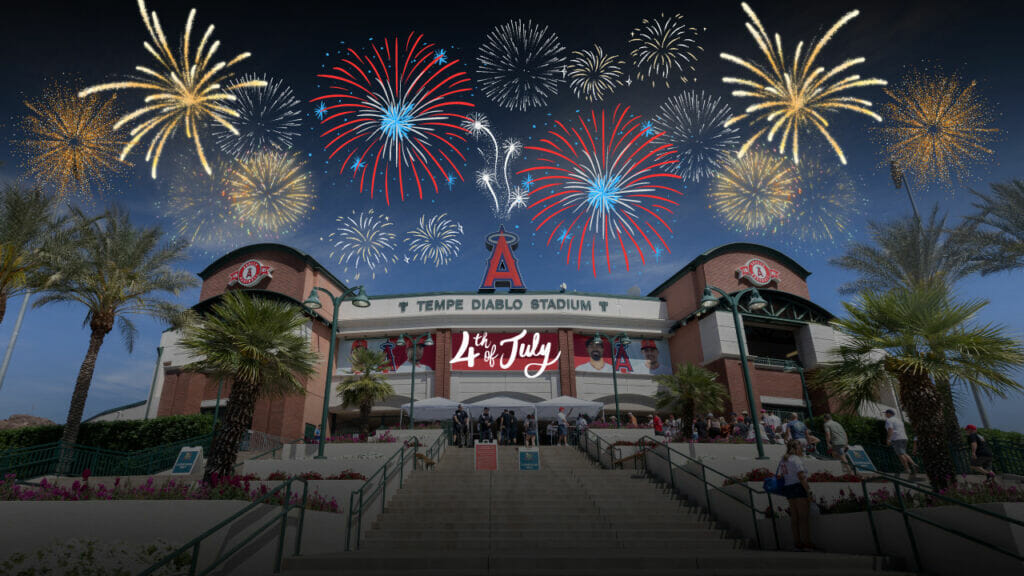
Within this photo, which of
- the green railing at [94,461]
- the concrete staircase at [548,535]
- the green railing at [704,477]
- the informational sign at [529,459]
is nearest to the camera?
the concrete staircase at [548,535]

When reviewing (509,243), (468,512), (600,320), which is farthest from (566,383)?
(468,512)

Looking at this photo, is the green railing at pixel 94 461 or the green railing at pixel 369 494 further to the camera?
the green railing at pixel 94 461

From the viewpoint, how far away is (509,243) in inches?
1645

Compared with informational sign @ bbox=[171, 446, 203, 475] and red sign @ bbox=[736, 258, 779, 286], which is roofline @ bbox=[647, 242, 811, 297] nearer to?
red sign @ bbox=[736, 258, 779, 286]

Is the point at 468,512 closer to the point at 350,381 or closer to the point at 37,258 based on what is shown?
the point at 350,381

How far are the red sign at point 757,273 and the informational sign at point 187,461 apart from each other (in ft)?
105

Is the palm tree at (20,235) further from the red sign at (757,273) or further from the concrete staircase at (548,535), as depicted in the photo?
the red sign at (757,273)

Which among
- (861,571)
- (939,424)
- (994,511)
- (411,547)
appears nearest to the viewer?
(994,511)

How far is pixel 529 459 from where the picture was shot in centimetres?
1761

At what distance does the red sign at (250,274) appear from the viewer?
35594 millimetres

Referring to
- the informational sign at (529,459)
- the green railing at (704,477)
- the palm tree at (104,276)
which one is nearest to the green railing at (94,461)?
the palm tree at (104,276)

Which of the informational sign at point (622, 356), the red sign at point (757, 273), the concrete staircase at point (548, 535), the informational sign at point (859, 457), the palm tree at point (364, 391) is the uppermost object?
the red sign at point (757, 273)

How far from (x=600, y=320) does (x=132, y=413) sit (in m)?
32.4

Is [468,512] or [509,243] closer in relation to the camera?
[468,512]
